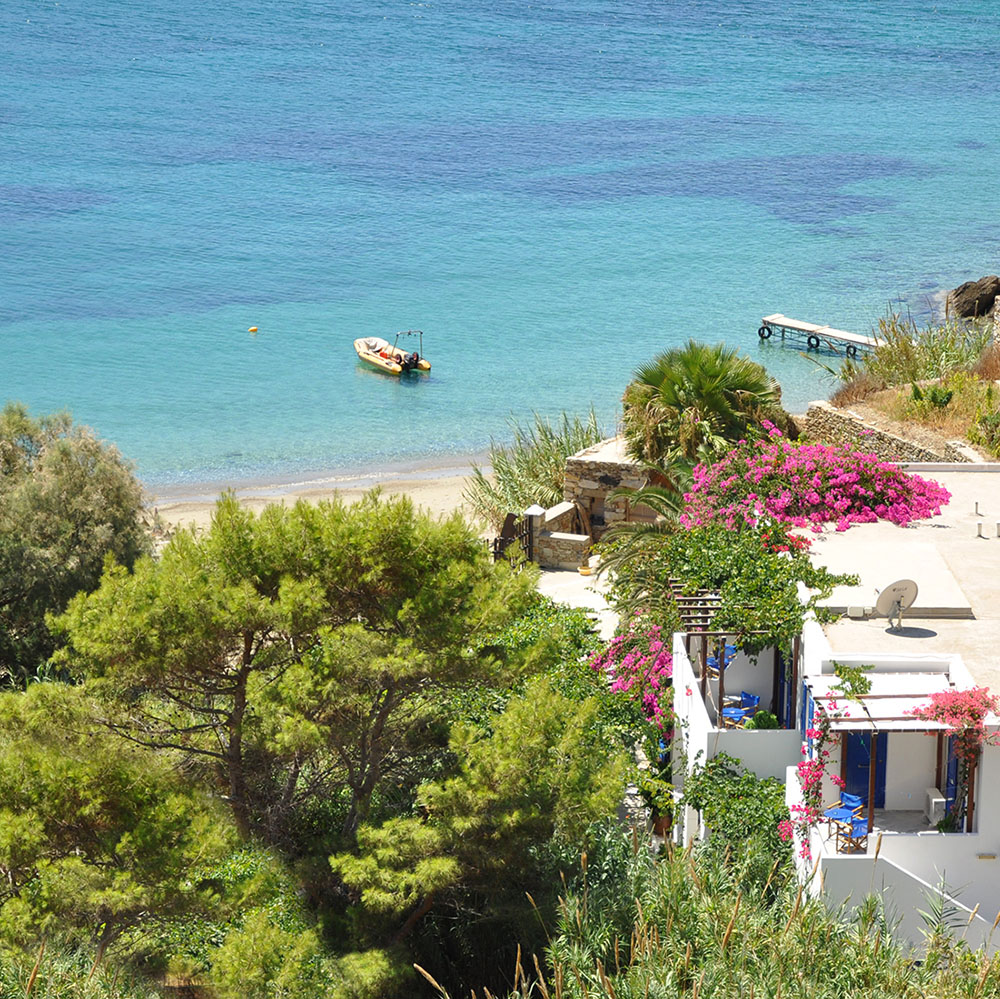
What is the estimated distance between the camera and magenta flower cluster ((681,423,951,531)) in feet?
50.8

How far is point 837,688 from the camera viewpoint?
452 inches

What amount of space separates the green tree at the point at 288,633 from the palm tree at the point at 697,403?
10.4 meters

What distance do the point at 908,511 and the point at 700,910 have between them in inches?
284

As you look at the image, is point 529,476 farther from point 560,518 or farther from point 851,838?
point 851,838

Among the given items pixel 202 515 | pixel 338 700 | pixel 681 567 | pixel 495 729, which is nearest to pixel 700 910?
pixel 495 729

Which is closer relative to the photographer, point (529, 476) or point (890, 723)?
point (890, 723)

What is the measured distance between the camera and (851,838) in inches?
449

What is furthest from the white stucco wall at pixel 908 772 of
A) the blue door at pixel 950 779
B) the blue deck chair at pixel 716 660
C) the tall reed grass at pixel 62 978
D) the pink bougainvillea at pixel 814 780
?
the tall reed grass at pixel 62 978

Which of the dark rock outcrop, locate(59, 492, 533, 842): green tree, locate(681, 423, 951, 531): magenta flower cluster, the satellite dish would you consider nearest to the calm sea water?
the dark rock outcrop

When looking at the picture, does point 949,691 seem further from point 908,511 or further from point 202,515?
point 202,515

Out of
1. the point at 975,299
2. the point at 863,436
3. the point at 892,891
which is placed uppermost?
the point at 975,299

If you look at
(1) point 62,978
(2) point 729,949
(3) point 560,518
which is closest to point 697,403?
(3) point 560,518

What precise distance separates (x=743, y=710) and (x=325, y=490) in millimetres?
21989

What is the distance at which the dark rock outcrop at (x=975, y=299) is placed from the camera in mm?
40469
